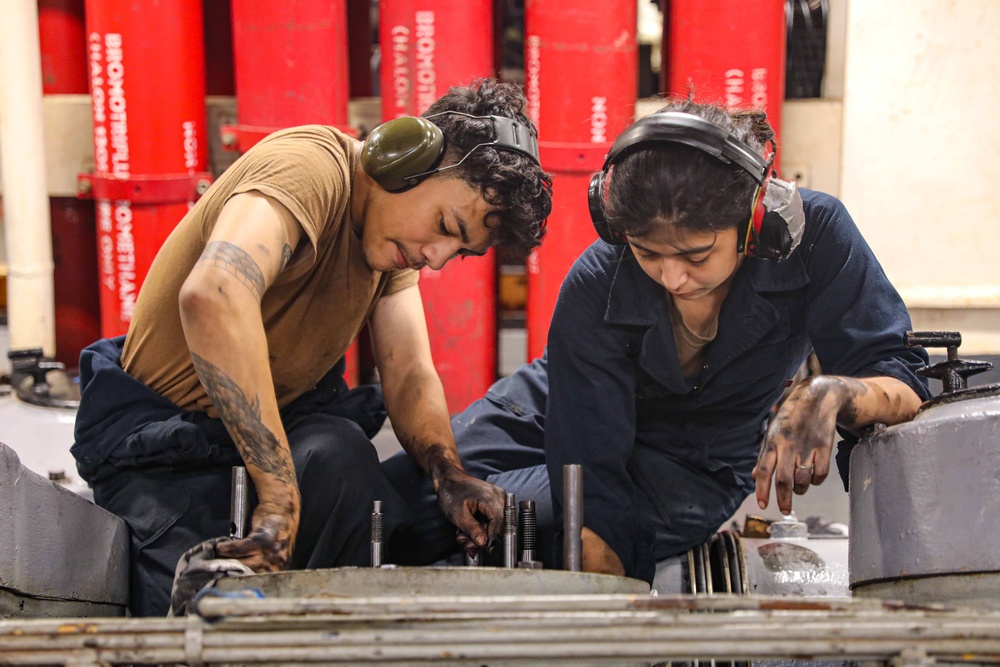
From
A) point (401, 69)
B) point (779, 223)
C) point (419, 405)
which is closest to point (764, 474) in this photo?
point (779, 223)

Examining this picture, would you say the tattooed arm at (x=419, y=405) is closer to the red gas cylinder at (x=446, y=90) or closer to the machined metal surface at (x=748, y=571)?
the machined metal surface at (x=748, y=571)

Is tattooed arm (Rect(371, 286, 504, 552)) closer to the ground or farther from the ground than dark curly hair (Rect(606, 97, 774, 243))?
closer to the ground

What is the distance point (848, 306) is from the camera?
1.46 meters

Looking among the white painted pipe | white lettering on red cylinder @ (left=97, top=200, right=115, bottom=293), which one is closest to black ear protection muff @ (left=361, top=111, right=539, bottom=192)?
white lettering on red cylinder @ (left=97, top=200, right=115, bottom=293)

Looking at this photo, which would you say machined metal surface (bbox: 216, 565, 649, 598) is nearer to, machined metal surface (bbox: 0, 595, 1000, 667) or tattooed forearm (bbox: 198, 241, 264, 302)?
machined metal surface (bbox: 0, 595, 1000, 667)

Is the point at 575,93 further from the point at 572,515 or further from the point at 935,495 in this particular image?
the point at 935,495

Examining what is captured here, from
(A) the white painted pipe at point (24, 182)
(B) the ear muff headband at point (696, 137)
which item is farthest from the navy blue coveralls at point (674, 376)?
(A) the white painted pipe at point (24, 182)

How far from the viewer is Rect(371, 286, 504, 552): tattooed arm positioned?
1596 mm

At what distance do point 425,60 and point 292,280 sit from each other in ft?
3.62

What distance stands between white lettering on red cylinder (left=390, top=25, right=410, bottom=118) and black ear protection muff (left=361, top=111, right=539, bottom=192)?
3.38 ft

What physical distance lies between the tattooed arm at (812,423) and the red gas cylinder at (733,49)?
1296 millimetres

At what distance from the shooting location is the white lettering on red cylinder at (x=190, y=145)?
2604 mm

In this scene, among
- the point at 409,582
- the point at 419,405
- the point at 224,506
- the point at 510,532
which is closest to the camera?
the point at 409,582

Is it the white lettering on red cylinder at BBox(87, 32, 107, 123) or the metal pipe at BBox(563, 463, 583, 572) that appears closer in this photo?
the metal pipe at BBox(563, 463, 583, 572)
